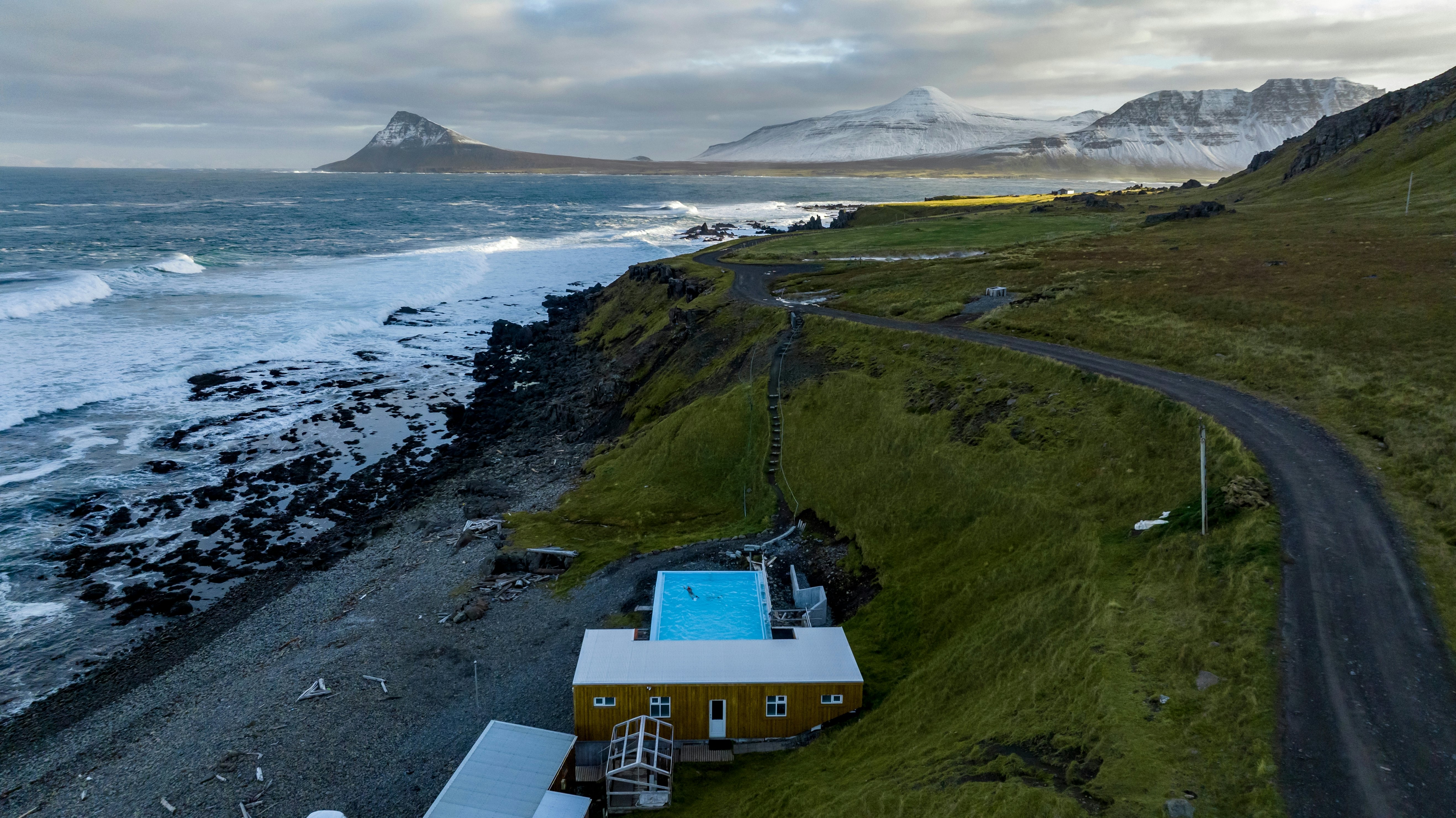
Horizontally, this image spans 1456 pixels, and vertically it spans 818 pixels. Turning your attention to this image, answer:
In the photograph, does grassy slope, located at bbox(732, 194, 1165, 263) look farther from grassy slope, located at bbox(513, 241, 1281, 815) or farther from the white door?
the white door

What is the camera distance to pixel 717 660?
23359 millimetres

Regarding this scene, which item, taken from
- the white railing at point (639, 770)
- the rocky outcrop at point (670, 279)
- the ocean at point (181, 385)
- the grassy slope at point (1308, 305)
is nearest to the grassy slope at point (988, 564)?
the white railing at point (639, 770)

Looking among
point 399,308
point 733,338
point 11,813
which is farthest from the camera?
point 399,308

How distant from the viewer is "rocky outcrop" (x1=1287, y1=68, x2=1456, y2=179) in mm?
100250

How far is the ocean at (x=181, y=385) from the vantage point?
114 feet

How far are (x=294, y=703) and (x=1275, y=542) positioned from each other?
3032 centimetres

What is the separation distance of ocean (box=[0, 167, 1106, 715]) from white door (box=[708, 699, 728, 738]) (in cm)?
2404

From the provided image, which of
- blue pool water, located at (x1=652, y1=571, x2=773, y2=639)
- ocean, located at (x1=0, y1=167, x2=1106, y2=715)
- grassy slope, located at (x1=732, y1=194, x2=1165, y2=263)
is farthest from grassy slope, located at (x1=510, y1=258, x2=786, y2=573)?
grassy slope, located at (x1=732, y1=194, x2=1165, y2=263)

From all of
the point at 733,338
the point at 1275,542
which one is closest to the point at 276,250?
the point at 733,338

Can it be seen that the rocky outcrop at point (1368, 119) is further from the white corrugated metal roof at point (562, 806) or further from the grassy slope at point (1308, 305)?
the white corrugated metal roof at point (562, 806)

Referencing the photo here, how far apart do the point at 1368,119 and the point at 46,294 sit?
544 feet

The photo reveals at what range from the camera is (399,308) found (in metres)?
94.1

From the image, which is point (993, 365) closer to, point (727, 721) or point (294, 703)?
point (727, 721)

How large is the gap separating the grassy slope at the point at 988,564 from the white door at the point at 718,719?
1006 millimetres
